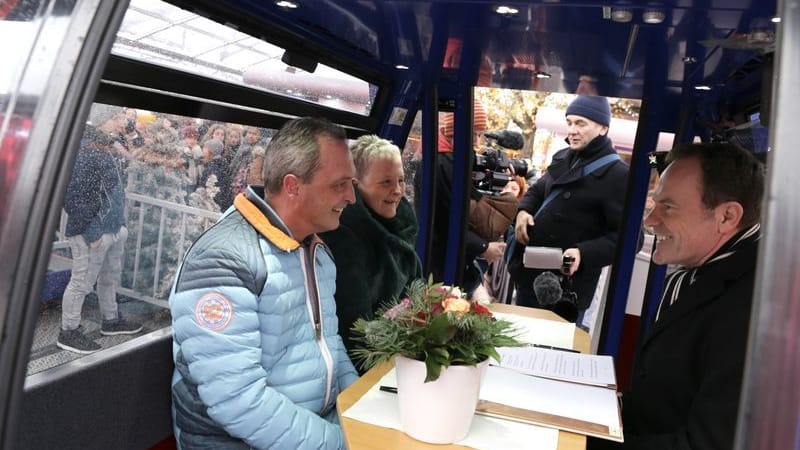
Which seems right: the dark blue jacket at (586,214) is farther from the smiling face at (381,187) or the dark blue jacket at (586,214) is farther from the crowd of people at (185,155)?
the crowd of people at (185,155)

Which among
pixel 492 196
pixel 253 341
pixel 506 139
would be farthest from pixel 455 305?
pixel 506 139

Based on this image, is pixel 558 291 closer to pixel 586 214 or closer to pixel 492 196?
pixel 586 214

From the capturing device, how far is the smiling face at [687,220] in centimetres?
188

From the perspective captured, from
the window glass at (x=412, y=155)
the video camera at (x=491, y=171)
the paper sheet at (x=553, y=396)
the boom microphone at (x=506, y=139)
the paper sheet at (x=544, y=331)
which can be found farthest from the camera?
the boom microphone at (x=506, y=139)

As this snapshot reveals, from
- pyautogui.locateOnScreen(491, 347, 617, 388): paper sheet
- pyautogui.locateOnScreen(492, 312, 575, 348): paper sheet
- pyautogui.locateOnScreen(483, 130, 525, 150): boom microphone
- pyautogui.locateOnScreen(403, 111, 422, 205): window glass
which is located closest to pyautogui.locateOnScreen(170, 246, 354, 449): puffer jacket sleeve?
pyautogui.locateOnScreen(491, 347, 617, 388): paper sheet

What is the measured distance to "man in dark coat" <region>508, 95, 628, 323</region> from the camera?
397 centimetres

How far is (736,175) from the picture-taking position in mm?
1875

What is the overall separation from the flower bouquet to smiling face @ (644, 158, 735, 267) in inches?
30.2

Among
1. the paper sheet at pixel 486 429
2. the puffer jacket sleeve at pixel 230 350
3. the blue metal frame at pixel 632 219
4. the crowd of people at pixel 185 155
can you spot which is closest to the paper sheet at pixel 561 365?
the paper sheet at pixel 486 429

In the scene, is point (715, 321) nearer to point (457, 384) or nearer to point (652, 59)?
point (457, 384)

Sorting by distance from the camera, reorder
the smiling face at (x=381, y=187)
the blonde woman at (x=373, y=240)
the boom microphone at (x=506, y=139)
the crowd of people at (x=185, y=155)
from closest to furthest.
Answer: the crowd of people at (x=185, y=155), the blonde woman at (x=373, y=240), the smiling face at (x=381, y=187), the boom microphone at (x=506, y=139)

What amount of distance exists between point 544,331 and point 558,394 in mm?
762

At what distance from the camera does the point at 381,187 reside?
281cm

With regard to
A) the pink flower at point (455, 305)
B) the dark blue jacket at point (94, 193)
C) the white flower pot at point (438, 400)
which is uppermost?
the dark blue jacket at point (94, 193)
